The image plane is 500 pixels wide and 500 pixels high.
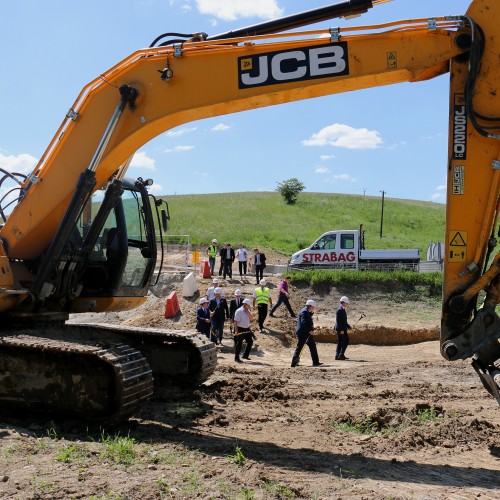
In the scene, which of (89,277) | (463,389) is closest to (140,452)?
(89,277)

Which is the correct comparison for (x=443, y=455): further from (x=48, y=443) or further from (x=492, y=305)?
(x=48, y=443)

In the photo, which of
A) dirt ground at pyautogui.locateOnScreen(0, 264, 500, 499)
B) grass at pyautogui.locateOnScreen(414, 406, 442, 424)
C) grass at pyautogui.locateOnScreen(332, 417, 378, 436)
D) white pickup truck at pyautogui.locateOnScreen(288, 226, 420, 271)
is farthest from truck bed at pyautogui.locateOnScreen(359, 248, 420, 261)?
grass at pyautogui.locateOnScreen(332, 417, 378, 436)

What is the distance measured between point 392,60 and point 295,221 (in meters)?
53.1

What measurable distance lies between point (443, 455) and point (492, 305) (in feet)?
5.60

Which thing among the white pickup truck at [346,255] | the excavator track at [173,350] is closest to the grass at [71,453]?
the excavator track at [173,350]

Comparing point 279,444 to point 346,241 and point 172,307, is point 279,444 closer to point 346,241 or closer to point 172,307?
point 172,307

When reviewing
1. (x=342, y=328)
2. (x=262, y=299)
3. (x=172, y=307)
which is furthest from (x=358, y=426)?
(x=172, y=307)

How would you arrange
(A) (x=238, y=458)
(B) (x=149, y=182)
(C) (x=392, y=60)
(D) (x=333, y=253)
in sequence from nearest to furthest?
1. (A) (x=238, y=458)
2. (C) (x=392, y=60)
3. (B) (x=149, y=182)
4. (D) (x=333, y=253)

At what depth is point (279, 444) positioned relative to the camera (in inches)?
289

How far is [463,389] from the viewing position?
10.8 m

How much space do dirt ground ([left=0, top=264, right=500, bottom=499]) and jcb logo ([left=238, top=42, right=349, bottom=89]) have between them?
418cm

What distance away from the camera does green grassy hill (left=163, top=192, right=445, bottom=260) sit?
157 feet

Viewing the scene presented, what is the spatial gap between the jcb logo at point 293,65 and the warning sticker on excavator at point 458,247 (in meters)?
2.19

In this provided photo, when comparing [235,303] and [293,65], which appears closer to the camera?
[293,65]
